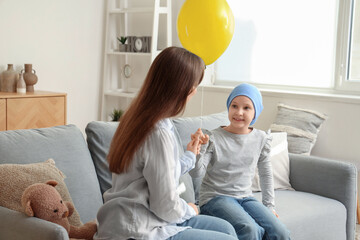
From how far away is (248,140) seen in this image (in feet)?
8.09

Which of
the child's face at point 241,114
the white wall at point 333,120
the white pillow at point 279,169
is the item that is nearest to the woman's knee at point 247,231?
→ the child's face at point 241,114

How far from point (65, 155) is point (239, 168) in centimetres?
82

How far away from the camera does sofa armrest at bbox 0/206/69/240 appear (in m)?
1.57

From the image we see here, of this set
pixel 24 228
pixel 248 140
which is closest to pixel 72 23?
pixel 248 140

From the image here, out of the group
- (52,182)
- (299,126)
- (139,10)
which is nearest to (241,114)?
(52,182)

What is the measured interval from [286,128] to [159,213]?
2.28 meters

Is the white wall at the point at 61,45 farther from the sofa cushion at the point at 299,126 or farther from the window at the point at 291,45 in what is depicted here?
the sofa cushion at the point at 299,126

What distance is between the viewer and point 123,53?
16.2 ft

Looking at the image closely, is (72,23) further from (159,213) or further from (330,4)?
(159,213)

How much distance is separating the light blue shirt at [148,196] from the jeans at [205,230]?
8 centimetres

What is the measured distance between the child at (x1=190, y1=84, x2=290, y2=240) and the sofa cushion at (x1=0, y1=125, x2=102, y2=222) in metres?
0.47

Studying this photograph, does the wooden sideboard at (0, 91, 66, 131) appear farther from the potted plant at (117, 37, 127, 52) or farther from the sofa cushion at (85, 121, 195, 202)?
the sofa cushion at (85, 121, 195, 202)

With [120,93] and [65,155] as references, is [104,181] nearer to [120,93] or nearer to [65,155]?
[65,155]

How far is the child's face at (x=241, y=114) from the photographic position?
244 cm
